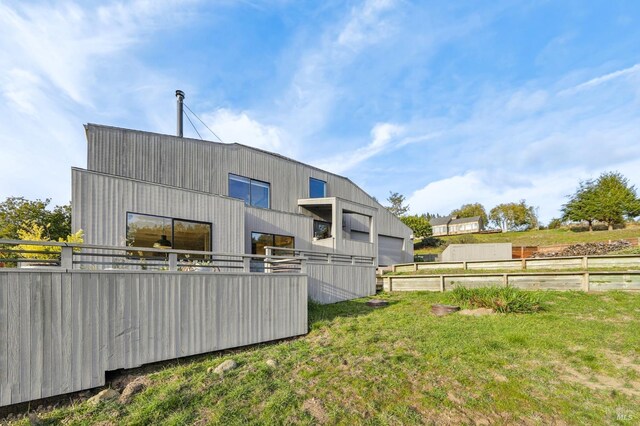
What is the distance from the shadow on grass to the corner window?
5.53m

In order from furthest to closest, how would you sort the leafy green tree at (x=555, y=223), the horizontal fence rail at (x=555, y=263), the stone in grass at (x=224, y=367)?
the leafy green tree at (x=555, y=223)
the horizontal fence rail at (x=555, y=263)
the stone in grass at (x=224, y=367)

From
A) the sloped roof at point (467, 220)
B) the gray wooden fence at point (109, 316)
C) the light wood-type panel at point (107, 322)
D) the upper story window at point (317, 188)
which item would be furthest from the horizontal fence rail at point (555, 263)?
the sloped roof at point (467, 220)

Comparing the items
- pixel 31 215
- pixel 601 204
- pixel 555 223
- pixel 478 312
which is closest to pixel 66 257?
pixel 478 312

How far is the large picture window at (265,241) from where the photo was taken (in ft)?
39.4

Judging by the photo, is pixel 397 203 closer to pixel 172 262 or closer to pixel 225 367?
pixel 172 262

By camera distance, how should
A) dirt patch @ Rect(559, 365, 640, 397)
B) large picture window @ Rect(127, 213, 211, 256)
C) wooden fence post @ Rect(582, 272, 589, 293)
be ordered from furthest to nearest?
wooden fence post @ Rect(582, 272, 589, 293), large picture window @ Rect(127, 213, 211, 256), dirt patch @ Rect(559, 365, 640, 397)

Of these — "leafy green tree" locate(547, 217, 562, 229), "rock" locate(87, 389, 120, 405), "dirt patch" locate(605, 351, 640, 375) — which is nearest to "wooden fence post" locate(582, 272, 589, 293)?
"dirt patch" locate(605, 351, 640, 375)

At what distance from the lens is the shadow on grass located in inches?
324

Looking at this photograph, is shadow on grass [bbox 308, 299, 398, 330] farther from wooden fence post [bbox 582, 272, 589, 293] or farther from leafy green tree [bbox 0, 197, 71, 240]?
leafy green tree [bbox 0, 197, 71, 240]

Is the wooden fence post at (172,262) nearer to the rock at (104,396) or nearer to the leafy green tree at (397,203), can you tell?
the rock at (104,396)

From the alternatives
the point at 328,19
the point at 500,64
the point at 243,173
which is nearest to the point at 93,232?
the point at 243,173

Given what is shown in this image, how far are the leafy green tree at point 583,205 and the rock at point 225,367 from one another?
44735 mm

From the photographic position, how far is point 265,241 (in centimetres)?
1255

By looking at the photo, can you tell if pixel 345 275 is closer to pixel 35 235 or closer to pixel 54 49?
pixel 35 235
